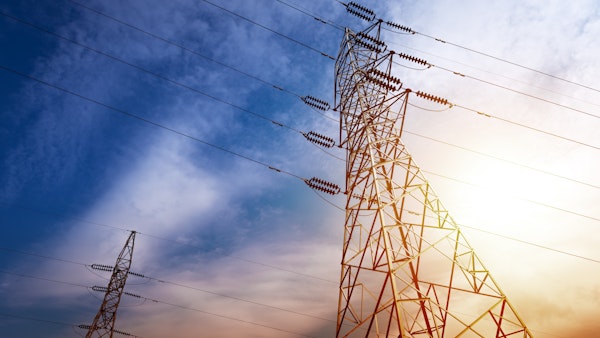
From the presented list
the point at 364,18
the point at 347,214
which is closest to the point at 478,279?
the point at 347,214

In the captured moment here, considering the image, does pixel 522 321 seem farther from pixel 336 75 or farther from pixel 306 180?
pixel 336 75

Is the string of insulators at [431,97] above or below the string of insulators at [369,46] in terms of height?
below

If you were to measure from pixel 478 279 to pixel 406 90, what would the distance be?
7.92 metres

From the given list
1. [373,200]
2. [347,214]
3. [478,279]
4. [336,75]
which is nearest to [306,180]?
[347,214]

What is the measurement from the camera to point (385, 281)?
8.30m

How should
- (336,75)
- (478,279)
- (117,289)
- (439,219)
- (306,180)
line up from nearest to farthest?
(478,279) < (439,219) < (306,180) < (336,75) < (117,289)

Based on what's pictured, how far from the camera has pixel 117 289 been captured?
28.3 m

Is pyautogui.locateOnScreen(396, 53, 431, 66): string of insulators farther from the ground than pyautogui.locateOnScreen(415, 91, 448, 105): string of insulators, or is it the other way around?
pyautogui.locateOnScreen(396, 53, 431, 66): string of insulators

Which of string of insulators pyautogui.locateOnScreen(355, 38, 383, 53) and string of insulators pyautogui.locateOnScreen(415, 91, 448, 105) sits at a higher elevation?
string of insulators pyautogui.locateOnScreen(355, 38, 383, 53)

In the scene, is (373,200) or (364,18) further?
(364,18)

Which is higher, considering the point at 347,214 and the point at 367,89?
the point at 367,89

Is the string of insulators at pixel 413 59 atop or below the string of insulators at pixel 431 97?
atop

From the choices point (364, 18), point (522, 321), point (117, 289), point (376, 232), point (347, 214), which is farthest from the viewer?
point (117, 289)

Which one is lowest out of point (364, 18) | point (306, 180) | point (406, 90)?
point (306, 180)
